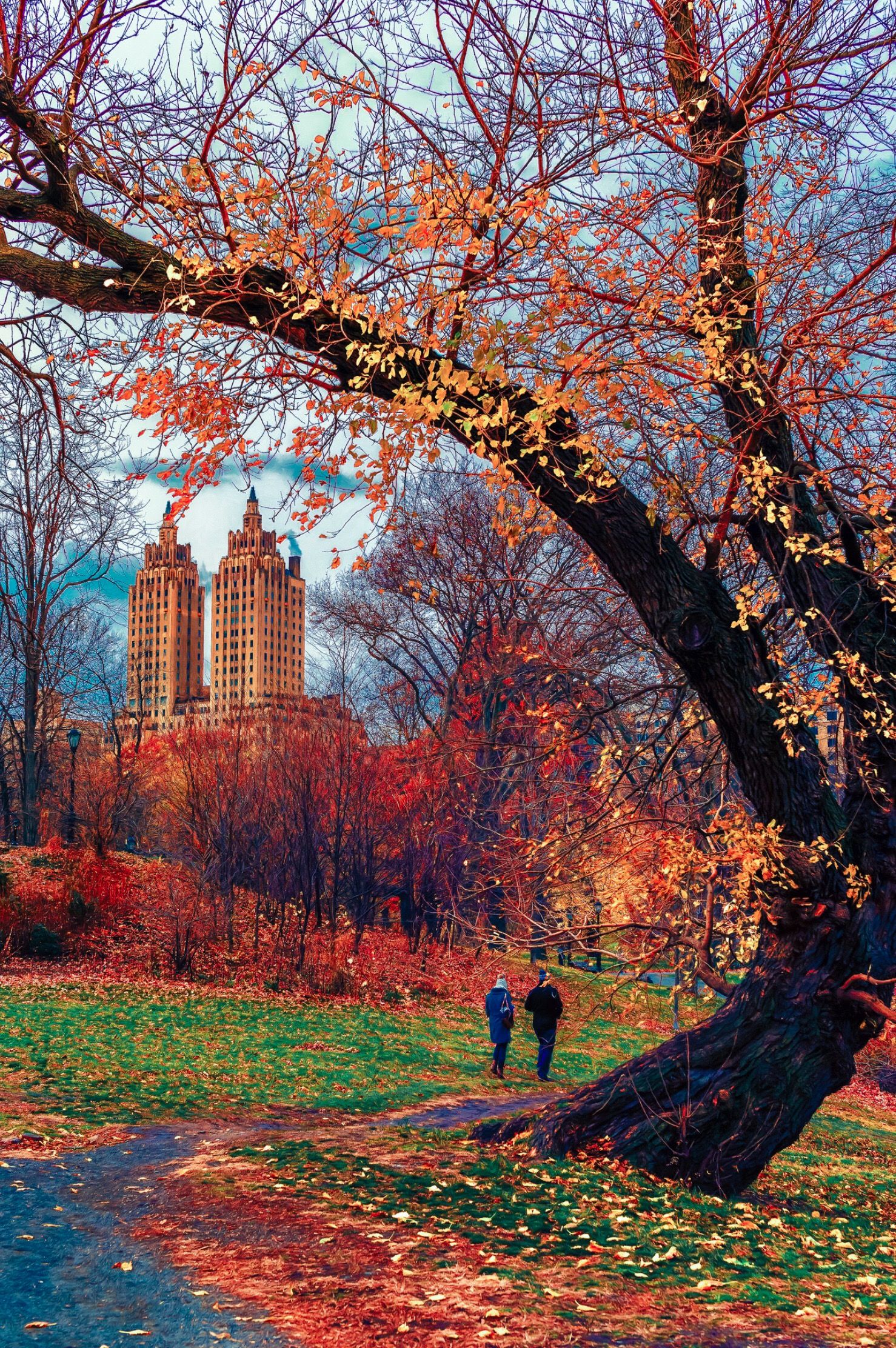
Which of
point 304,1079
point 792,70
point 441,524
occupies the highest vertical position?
point 441,524

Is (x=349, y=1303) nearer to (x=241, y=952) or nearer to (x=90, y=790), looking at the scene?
(x=241, y=952)

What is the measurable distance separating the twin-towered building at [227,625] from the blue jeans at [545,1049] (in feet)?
219

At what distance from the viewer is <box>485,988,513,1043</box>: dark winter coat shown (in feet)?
46.9

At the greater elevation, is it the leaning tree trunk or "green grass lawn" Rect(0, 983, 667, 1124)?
the leaning tree trunk

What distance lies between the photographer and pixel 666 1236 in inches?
263

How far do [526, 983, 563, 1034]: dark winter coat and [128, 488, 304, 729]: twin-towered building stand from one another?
67.4 metres

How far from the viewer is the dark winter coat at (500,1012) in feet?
46.9

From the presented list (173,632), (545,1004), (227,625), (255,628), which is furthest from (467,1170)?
(255,628)

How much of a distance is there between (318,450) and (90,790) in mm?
29944

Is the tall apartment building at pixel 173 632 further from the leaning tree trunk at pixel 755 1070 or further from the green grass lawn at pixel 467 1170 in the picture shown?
the leaning tree trunk at pixel 755 1070

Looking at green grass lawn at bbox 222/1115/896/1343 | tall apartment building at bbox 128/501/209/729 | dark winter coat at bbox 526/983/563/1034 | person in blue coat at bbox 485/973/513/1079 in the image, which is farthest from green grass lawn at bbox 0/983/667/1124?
tall apartment building at bbox 128/501/209/729

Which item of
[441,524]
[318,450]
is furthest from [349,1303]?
[441,524]

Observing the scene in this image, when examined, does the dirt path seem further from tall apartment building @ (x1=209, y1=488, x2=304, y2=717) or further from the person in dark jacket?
tall apartment building @ (x1=209, y1=488, x2=304, y2=717)

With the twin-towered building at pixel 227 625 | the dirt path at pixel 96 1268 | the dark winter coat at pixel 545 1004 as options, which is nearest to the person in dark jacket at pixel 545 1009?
the dark winter coat at pixel 545 1004
